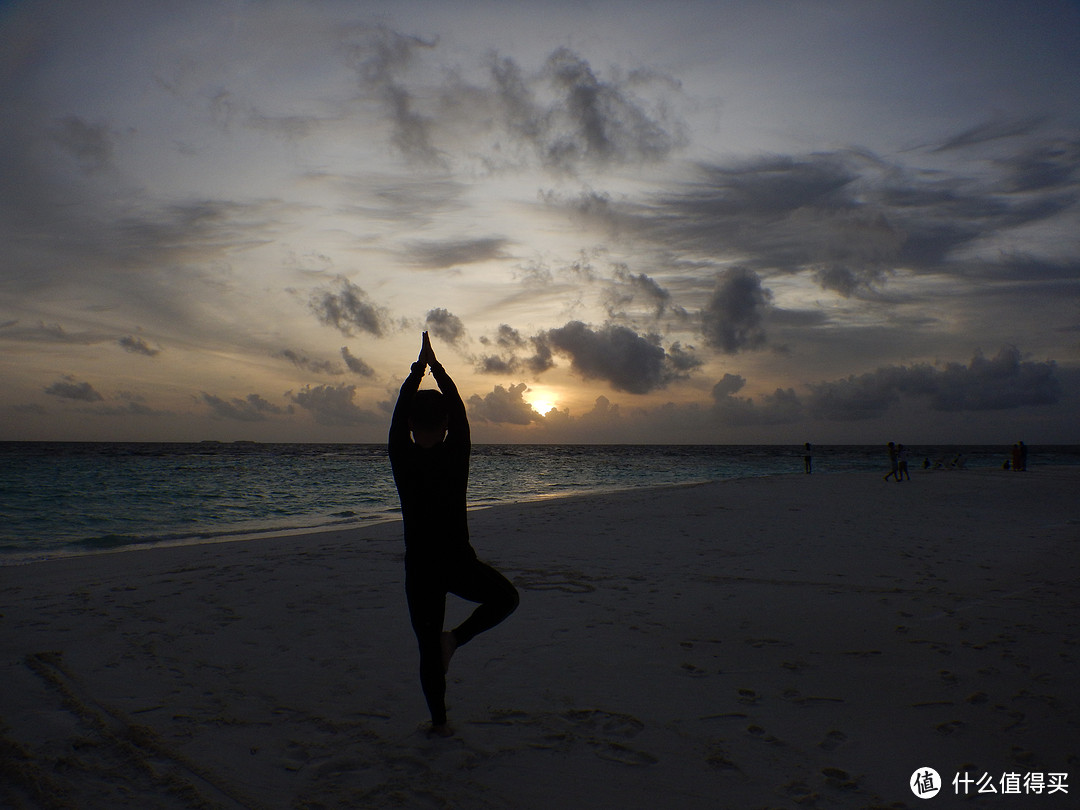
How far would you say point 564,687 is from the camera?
460 centimetres

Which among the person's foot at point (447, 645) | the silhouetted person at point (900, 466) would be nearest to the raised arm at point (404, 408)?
the person's foot at point (447, 645)

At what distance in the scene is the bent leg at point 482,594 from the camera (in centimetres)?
372

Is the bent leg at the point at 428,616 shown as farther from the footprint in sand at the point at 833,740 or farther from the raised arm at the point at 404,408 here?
the footprint in sand at the point at 833,740

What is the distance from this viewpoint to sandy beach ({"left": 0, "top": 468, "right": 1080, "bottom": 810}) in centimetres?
332

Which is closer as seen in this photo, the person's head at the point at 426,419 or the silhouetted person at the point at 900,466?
the person's head at the point at 426,419

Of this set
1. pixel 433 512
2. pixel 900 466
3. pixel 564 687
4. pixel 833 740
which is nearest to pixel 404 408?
pixel 433 512

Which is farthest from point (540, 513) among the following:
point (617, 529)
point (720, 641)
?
point (720, 641)

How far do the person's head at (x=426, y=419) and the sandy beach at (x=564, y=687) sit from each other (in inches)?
77.3

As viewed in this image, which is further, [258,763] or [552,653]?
[552,653]

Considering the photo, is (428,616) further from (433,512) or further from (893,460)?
(893,460)

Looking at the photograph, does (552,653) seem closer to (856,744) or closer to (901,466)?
(856,744)

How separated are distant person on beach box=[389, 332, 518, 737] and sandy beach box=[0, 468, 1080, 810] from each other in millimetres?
872

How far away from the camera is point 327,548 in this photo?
11.0 metres

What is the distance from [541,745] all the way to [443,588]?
1.21 metres
